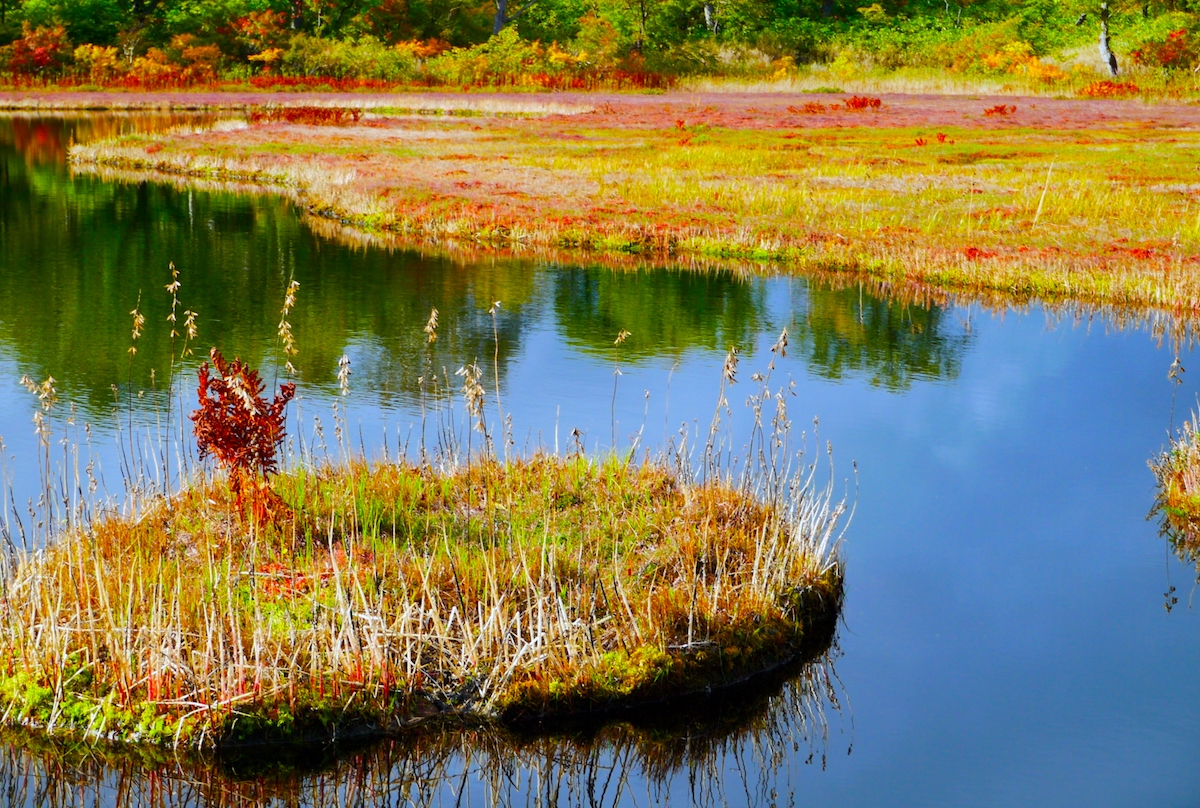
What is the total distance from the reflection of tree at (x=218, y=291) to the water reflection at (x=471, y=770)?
26.9 ft

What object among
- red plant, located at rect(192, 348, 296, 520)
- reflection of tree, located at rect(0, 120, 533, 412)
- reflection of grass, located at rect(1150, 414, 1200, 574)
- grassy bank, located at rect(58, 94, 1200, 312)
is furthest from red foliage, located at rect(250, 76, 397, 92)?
red plant, located at rect(192, 348, 296, 520)

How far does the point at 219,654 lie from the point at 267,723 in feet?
1.64

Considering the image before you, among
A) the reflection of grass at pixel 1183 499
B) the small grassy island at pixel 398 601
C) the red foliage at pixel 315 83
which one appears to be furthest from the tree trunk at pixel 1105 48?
the small grassy island at pixel 398 601

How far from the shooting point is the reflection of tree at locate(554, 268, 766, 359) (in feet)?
67.7

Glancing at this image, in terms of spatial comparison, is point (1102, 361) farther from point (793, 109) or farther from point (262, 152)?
point (793, 109)

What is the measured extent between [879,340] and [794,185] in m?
14.5

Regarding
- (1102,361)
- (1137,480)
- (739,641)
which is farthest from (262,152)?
(739,641)

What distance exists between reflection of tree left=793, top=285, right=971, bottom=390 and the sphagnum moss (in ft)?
27.2

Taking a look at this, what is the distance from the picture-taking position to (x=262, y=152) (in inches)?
1630

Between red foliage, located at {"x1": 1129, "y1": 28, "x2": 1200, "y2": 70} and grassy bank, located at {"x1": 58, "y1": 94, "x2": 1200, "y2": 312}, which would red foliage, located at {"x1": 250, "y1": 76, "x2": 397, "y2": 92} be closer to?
grassy bank, located at {"x1": 58, "y1": 94, "x2": 1200, "y2": 312}

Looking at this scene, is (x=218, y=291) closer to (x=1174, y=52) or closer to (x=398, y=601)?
(x=398, y=601)

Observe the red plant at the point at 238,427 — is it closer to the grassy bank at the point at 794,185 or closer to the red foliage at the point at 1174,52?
the grassy bank at the point at 794,185

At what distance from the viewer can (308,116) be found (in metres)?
53.8

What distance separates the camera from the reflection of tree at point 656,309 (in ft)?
67.7
